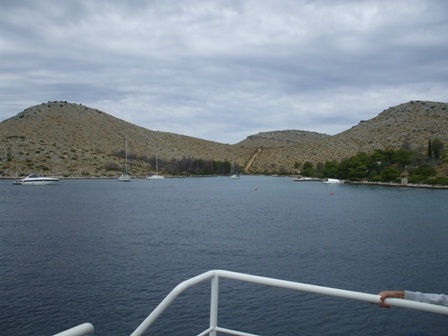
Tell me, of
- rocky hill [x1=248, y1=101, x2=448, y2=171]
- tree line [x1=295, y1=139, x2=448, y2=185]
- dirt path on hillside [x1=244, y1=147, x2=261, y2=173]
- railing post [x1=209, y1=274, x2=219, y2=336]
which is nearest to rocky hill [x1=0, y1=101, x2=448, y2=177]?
rocky hill [x1=248, y1=101, x2=448, y2=171]

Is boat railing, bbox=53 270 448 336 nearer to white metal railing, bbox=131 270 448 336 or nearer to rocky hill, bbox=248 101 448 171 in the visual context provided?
white metal railing, bbox=131 270 448 336

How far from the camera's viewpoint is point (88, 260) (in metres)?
20.1

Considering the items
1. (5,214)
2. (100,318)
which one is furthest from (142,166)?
(100,318)

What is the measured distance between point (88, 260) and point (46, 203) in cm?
2983

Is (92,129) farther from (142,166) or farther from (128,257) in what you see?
(128,257)

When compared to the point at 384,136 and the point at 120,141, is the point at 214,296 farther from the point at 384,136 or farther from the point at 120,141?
the point at 120,141

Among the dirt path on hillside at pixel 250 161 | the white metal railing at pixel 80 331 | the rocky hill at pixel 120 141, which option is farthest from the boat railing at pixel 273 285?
the dirt path on hillside at pixel 250 161

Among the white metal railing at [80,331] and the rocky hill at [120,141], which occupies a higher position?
the rocky hill at [120,141]

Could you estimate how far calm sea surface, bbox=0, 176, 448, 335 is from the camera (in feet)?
42.5

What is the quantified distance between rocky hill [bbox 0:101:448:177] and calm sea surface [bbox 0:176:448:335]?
70.3 meters

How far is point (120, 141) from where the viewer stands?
432 ft

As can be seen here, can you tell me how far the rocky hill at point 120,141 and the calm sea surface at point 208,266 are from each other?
70313 millimetres

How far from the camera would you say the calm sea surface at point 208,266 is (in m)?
13.0

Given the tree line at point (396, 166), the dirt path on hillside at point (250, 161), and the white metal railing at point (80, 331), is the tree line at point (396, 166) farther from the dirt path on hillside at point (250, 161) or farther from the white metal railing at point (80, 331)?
the white metal railing at point (80, 331)
